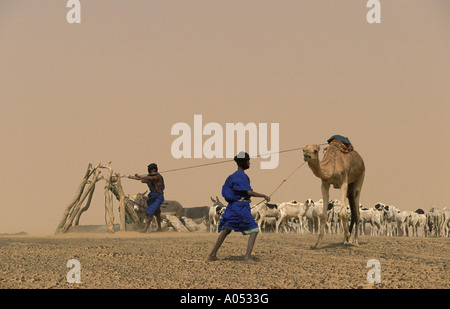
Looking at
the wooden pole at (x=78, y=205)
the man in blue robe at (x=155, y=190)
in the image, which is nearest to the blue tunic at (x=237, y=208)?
the man in blue robe at (x=155, y=190)

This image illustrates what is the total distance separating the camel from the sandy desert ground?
0.86 metres

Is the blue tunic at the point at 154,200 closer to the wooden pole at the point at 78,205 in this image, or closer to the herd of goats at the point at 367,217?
the wooden pole at the point at 78,205

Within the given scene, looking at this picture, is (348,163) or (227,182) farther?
(348,163)

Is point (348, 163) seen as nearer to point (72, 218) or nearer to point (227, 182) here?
point (227, 182)

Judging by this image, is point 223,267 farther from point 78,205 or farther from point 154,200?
point 78,205

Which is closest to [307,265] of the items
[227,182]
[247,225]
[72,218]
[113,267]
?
[247,225]

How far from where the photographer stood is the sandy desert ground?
8906 mm

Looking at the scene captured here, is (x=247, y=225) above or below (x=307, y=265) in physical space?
above

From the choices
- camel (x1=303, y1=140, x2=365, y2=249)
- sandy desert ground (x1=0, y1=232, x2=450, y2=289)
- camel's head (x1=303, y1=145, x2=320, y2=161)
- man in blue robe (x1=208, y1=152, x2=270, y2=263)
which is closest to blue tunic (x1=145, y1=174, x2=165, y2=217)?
sandy desert ground (x1=0, y1=232, x2=450, y2=289)

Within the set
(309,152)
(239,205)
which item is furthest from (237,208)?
(309,152)

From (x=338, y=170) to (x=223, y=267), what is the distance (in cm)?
483

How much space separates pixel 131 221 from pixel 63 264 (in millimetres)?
13839

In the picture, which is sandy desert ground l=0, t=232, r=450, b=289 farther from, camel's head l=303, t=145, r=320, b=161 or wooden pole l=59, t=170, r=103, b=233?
wooden pole l=59, t=170, r=103, b=233

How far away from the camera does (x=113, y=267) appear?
1053cm
